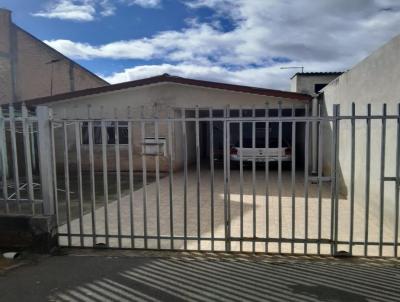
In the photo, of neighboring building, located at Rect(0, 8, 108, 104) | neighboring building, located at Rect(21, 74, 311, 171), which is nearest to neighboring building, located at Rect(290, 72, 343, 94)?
neighboring building, located at Rect(21, 74, 311, 171)

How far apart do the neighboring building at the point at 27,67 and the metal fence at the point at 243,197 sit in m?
6.93

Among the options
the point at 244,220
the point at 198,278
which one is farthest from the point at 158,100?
the point at 198,278

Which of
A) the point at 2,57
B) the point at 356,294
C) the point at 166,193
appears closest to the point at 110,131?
the point at 166,193

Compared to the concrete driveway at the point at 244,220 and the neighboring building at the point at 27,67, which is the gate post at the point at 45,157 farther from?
the neighboring building at the point at 27,67

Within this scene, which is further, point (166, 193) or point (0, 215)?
point (166, 193)

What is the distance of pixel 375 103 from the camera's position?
250 inches

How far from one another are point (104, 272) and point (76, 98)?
421 inches

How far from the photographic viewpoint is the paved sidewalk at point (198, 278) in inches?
141

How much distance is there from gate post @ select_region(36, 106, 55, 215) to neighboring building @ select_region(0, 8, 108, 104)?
12829mm

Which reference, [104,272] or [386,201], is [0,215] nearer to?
[104,272]

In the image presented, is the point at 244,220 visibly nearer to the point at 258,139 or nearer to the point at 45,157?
the point at 45,157

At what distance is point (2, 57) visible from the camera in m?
16.9

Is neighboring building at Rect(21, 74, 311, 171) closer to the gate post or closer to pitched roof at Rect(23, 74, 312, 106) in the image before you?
pitched roof at Rect(23, 74, 312, 106)

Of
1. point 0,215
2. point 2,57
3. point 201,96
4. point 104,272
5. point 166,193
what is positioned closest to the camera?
point 104,272
